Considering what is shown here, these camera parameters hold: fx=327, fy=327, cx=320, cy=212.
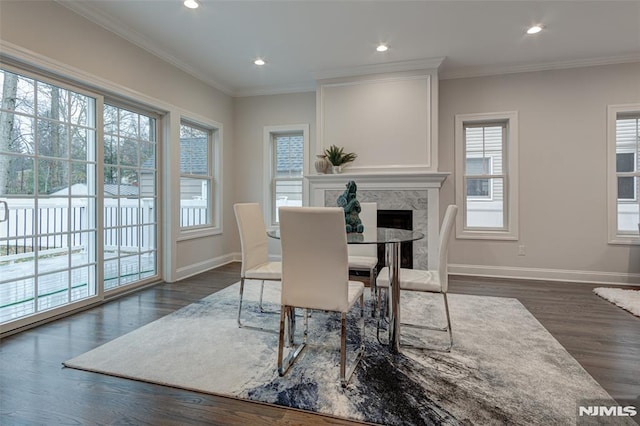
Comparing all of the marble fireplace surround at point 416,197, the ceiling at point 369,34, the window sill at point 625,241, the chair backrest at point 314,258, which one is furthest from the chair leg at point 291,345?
the window sill at point 625,241

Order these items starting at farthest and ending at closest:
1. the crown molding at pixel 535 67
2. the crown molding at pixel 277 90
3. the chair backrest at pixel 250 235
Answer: the crown molding at pixel 277 90
the crown molding at pixel 535 67
the chair backrest at pixel 250 235

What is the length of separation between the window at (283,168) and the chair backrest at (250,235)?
232 centimetres

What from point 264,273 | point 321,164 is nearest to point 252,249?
point 264,273

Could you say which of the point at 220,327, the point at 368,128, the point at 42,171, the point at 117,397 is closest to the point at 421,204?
the point at 368,128

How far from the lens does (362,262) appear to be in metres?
2.93

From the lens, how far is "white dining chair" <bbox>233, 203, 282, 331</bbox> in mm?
2623

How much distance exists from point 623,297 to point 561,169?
5.41 ft

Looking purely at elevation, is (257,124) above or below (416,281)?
above

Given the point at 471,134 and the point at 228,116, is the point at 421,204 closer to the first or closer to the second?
the point at 471,134

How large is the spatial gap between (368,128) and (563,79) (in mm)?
2514

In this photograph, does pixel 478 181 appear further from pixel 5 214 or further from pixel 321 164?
pixel 5 214

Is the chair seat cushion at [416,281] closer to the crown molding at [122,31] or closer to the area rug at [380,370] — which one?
the area rug at [380,370]

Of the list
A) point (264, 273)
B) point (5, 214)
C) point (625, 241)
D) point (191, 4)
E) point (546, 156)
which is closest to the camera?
point (5, 214)

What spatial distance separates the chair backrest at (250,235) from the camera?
267 cm
